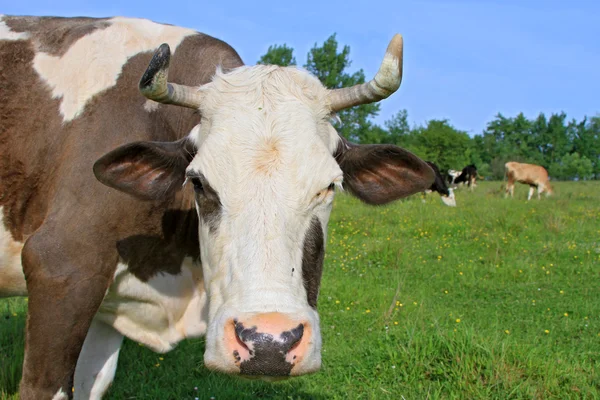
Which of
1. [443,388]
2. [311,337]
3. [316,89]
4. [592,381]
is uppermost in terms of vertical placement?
[316,89]

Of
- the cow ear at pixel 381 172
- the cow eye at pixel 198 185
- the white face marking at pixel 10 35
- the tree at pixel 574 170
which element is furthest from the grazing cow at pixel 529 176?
the tree at pixel 574 170

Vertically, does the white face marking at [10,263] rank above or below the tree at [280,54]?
below

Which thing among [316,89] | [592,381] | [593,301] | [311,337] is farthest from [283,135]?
[593,301]

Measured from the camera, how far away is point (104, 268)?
323 cm

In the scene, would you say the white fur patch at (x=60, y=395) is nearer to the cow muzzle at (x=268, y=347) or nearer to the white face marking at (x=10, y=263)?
the white face marking at (x=10, y=263)

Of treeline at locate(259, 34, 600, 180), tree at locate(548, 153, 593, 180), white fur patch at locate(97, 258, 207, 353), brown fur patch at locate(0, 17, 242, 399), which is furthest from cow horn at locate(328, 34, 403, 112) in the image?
tree at locate(548, 153, 593, 180)

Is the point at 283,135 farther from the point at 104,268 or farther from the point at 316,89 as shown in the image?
the point at 104,268

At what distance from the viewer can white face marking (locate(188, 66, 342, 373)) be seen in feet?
8.08

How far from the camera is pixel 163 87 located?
2.89 m

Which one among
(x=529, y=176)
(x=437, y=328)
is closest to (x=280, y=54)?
(x=529, y=176)

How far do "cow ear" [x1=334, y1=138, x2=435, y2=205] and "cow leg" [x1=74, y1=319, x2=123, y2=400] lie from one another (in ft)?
6.67

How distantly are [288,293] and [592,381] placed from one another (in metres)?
2.93

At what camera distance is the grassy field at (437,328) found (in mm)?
4336

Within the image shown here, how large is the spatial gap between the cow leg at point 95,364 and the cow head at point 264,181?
4.81ft
